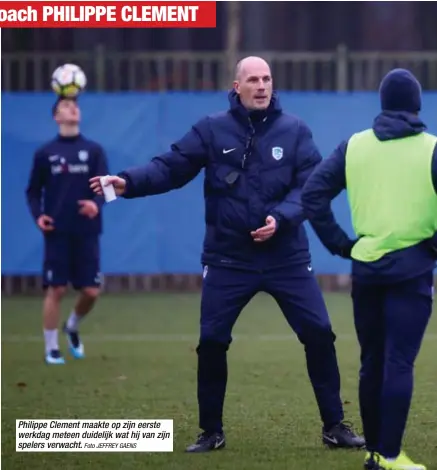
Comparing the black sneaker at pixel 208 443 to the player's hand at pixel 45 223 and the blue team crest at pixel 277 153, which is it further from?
the player's hand at pixel 45 223

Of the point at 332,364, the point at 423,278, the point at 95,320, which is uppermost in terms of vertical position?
the point at 423,278

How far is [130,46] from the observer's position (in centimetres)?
2095

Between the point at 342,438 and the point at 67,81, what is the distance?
7516 mm

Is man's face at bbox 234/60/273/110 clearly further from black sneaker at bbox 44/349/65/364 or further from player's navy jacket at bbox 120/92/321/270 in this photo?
black sneaker at bbox 44/349/65/364

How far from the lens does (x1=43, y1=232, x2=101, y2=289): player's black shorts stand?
39.0 feet

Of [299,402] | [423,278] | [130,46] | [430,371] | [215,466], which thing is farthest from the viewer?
[130,46]

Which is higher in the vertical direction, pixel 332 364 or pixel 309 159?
pixel 309 159

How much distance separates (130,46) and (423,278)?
14532mm

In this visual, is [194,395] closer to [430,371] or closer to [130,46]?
[430,371]

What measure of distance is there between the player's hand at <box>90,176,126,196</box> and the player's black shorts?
4.26 meters

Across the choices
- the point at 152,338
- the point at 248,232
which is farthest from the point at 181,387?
the point at 152,338

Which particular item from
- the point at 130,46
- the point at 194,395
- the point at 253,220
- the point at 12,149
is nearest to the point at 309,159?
the point at 253,220

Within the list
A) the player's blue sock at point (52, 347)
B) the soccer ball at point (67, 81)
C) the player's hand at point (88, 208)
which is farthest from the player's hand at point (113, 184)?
the soccer ball at point (67, 81)

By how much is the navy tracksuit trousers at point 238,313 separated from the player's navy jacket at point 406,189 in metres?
0.82
